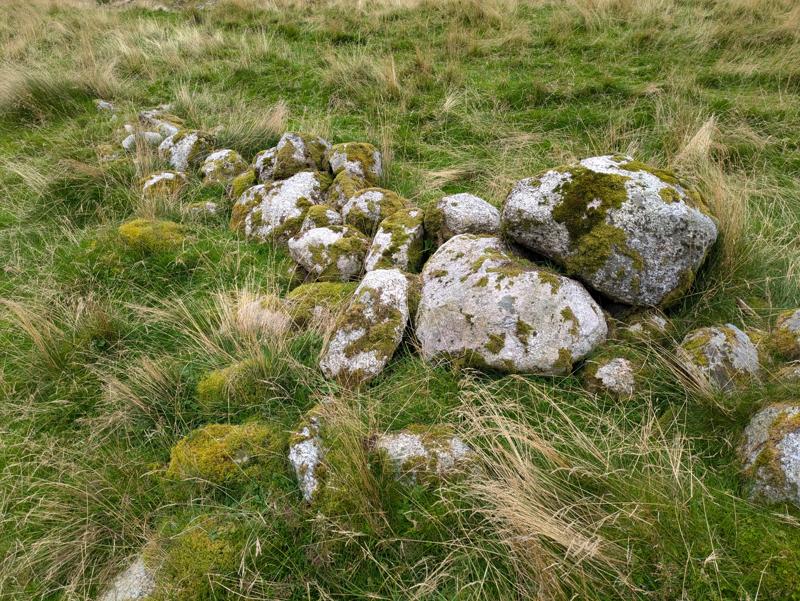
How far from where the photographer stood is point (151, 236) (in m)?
4.27

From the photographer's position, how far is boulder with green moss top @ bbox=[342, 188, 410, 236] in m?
4.23

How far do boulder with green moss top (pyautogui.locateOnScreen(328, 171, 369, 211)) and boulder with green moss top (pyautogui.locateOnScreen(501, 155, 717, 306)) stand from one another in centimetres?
195

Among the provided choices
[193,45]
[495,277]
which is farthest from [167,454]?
[193,45]

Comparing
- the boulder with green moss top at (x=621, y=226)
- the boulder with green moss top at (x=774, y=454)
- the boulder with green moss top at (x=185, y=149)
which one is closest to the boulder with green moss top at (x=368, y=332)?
the boulder with green moss top at (x=621, y=226)

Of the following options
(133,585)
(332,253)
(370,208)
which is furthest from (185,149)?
(133,585)

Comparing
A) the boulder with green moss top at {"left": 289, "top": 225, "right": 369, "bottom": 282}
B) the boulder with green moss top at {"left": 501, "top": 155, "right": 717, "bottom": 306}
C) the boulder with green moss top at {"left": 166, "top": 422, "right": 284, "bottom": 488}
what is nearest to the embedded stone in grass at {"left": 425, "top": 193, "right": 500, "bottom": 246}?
the boulder with green moss top at {"left": 501, "top": 155, "right": 717, "bottom": 306}

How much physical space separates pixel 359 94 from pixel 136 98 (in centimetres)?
397

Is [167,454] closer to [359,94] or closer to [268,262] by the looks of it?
[268,262]

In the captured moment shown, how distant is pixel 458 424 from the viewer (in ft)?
8.48

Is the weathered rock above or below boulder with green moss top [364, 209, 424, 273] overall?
below

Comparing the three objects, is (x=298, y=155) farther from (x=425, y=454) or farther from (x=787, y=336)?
(x=787, y=336)

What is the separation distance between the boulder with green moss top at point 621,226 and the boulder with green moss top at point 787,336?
1.68 ft

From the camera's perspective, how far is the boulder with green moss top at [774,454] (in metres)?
1.93

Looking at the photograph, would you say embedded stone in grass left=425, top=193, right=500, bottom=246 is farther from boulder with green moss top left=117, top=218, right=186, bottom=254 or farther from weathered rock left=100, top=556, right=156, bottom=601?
weathered rock left=100, top=556, right=156, bottom=601
